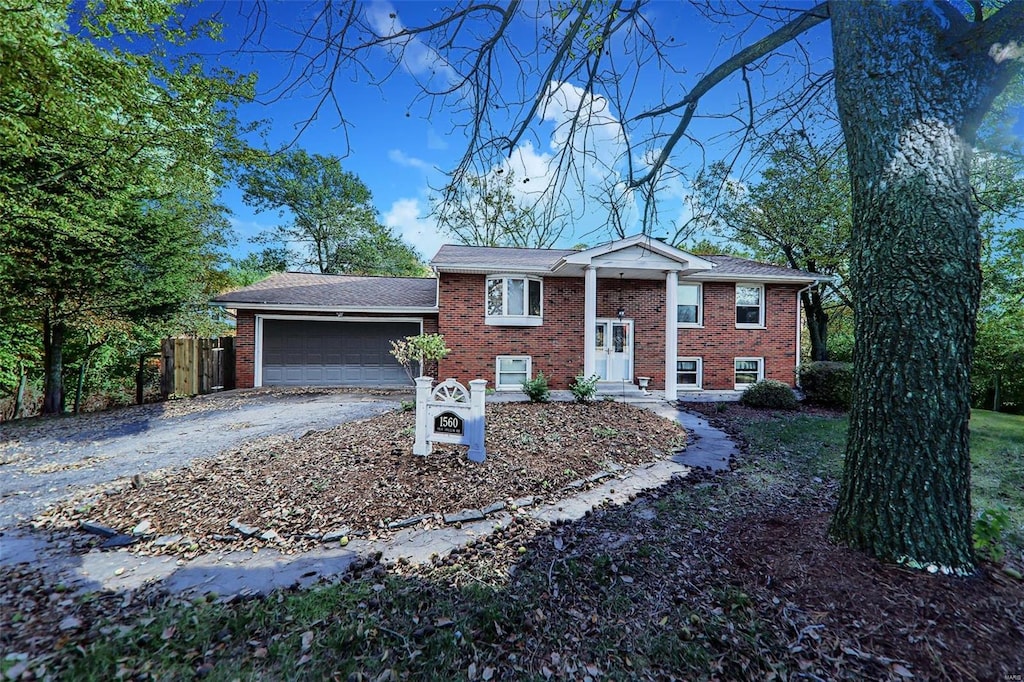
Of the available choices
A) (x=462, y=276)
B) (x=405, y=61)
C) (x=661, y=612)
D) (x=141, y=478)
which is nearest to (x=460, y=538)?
(x=661, y=612)

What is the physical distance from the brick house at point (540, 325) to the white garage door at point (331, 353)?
3 centimetres

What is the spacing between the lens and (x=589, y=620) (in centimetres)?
247

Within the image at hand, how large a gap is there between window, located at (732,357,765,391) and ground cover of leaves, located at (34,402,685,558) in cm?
788

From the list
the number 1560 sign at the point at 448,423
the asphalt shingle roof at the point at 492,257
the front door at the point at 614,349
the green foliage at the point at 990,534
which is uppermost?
the asphalt shingle roof at the point at 492,257

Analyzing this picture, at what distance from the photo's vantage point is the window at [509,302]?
40.7 ft

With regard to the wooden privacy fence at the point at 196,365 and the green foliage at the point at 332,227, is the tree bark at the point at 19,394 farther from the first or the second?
the green foliage at the point at 332,227

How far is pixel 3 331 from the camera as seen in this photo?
8898 millimetres

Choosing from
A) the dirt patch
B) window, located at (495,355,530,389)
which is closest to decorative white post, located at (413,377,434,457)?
the dirt patch

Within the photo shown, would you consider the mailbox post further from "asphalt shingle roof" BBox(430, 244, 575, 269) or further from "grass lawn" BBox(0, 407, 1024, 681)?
"asphalt shingle roof" BBox(430, 244, 575, 269)

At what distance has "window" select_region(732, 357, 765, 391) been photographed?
13398mm

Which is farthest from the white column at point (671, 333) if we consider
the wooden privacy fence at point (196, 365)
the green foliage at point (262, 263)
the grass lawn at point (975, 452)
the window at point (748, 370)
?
the green foliage at point (262, 263)

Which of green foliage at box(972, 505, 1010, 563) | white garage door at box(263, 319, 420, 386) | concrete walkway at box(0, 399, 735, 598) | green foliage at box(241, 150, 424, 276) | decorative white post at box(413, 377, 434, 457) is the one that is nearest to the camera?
green foliage at box(972, 505, 1010, 563)

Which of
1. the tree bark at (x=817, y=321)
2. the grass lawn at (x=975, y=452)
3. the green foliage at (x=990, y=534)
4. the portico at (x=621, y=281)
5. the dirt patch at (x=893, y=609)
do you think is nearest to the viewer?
the dirt patch at (x=893, y=609)

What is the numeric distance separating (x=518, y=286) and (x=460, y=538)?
9577 mm
